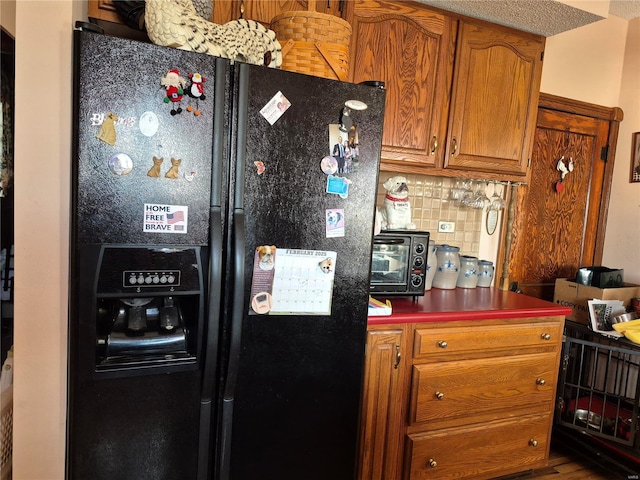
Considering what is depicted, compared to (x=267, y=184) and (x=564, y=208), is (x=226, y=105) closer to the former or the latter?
(x=267, y=184)

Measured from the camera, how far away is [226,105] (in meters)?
1.34

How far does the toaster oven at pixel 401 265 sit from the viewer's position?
2041 mm

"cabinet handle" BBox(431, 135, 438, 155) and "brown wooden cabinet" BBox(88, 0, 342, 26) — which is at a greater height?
"brown wooden cabinet" BBox(88, 0, 342, 26)

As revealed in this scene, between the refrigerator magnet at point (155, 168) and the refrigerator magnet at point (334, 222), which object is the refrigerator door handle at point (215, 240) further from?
the refrigerator magnet at point (334, 222)

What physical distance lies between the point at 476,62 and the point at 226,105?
4.76 ft

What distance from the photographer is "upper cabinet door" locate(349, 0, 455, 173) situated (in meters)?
1.99

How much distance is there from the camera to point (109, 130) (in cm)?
123

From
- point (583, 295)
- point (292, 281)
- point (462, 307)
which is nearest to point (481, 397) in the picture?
point (462, 307)

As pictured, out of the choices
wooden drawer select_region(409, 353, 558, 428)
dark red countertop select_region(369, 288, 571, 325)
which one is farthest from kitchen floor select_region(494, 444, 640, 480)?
dark red countertop select_region(369, 288, 571, 325)

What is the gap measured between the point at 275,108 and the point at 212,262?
20.2 inches

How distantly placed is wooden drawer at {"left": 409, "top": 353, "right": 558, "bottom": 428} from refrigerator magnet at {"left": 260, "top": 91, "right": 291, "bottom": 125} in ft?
3.91

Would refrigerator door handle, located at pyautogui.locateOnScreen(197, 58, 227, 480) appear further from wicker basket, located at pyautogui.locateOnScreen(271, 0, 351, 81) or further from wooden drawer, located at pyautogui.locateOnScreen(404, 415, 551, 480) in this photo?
wooden drawer, located at pyautogui.locateOnScreen(404, 415, 551, 480)

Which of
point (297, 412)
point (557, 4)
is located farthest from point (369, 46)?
point (297, 412)

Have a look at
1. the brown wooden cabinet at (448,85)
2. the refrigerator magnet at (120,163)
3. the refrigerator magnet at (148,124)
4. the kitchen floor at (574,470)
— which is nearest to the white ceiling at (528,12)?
the brown wooden cabinet at (448,85)
